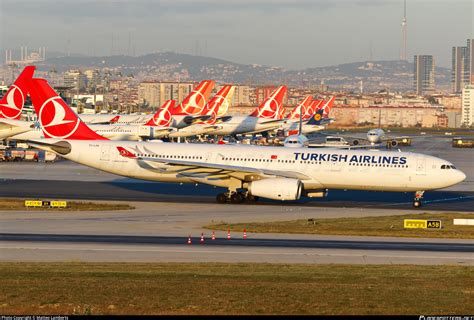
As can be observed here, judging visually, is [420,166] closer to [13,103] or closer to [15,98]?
[15,98]

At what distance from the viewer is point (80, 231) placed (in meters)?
43.9

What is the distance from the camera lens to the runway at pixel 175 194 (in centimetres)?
5891

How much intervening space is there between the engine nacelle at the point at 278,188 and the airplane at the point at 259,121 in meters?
76.0

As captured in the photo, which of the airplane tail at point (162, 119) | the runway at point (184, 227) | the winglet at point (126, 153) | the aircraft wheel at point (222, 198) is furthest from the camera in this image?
the airplane tail at point (162, 119)

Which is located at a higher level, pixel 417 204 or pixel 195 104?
pixel 195 104

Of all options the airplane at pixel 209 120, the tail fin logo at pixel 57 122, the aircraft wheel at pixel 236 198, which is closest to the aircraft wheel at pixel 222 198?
the aircraft wheel at pixel 236 198

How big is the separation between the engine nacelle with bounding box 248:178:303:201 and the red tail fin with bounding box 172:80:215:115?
6682 centimetres

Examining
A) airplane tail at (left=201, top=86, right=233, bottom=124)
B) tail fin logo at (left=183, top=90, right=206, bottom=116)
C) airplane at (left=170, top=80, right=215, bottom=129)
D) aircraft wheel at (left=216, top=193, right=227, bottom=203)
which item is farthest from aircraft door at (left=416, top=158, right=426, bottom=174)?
airplane tail at (left=201, top=86, right=233, bottom=124)

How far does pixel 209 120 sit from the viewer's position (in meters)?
126

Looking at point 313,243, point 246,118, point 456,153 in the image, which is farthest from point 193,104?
point 313,243

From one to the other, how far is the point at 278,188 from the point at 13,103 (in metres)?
47.3

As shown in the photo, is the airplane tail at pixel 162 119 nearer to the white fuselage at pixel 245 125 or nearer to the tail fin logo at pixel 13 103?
the white fuselage at pixel 245 125

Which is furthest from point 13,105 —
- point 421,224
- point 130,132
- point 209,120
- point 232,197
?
point 421,224

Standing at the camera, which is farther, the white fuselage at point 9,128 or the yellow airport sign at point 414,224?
the white fuselage at point 9,128
